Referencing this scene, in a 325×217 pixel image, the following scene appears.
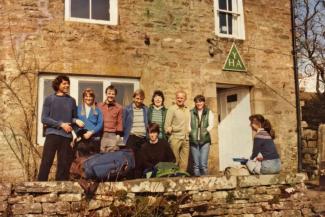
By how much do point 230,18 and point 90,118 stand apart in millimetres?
5413

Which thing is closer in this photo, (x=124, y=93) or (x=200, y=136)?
(x=200, y=136)

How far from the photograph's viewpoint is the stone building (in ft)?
25.4

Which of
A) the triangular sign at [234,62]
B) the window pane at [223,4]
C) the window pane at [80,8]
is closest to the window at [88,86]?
the window pane at [80,8]

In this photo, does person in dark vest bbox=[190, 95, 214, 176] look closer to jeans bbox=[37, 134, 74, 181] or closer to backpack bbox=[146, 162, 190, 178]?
backpack bbox=[146, 162, 190, 178]

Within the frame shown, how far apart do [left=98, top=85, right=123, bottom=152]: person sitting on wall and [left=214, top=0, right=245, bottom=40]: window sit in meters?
4.41

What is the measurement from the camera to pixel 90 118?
A: 6051mm

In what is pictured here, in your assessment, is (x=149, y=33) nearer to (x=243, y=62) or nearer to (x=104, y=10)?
(x=104, y=10)

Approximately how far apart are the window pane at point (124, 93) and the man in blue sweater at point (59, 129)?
7.88ft

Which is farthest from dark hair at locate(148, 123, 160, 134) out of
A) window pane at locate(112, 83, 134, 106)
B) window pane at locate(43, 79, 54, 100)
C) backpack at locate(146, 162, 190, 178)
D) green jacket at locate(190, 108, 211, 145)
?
window pane at locate(43, 79, 54, 100)

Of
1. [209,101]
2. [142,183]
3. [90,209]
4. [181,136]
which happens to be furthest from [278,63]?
[90,209]

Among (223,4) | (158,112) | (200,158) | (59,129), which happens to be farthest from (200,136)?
(223,4)

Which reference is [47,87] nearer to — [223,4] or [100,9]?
[100,9]

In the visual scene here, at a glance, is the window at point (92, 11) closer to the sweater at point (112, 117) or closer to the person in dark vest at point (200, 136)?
the sweater at point (112, 117)

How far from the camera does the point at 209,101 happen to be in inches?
360
